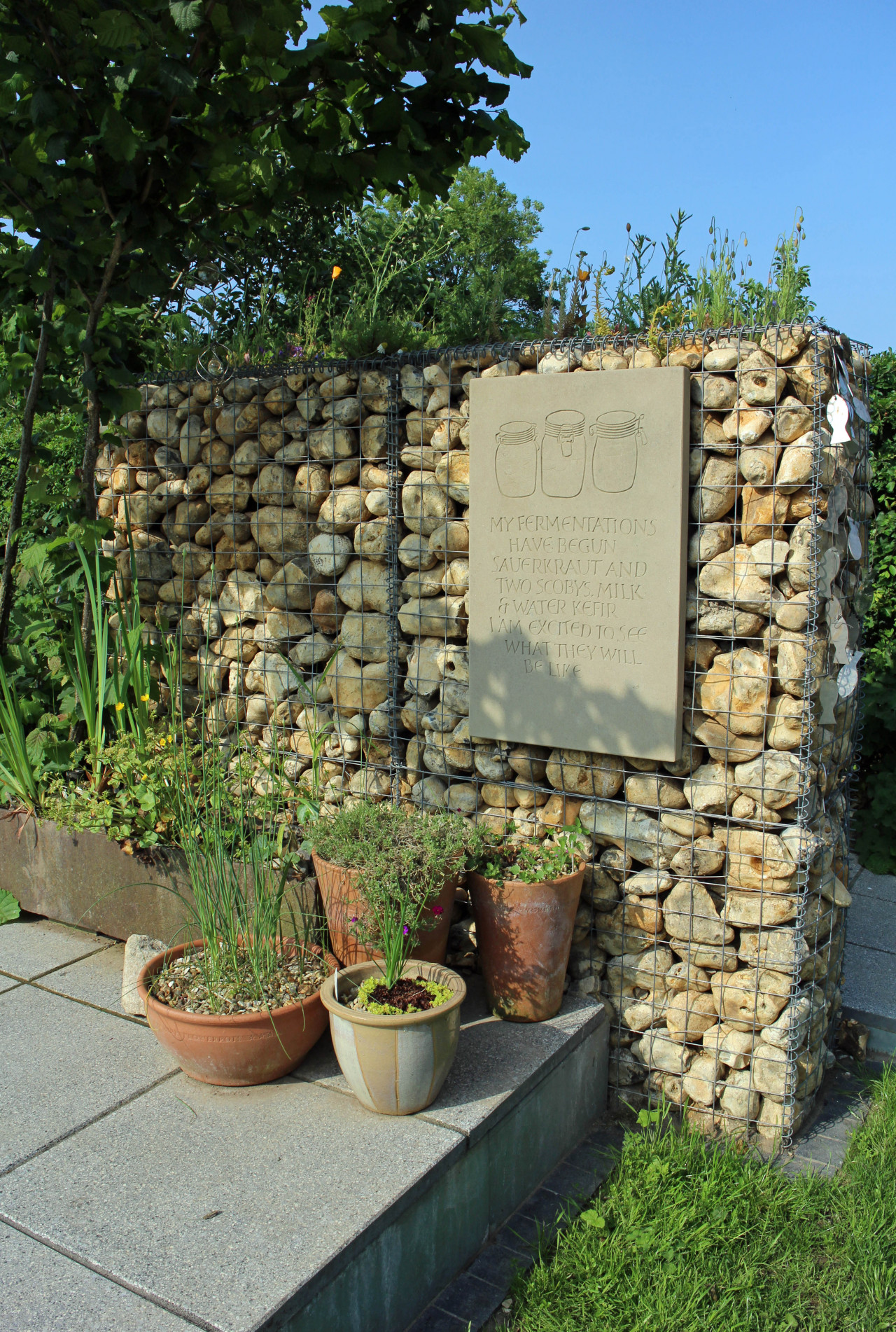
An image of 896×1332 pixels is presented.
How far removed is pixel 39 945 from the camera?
355cm

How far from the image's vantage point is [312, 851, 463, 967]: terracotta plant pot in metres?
2.86

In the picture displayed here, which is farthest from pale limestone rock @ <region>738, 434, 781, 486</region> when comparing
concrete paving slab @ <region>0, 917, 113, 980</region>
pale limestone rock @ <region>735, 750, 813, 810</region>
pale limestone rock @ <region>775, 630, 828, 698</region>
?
concrete paving slab @ <region>0, 917, 113, 980</region>

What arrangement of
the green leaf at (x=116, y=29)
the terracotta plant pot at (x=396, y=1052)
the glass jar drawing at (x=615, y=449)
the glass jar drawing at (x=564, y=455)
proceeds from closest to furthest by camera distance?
the terracotta plant pot at (x=396, y=1052) → the green leaf at (x=116, y=29) → the glass jar drawing at (x=615, y=449) → the glass jar drawing at (x=564, y=455)

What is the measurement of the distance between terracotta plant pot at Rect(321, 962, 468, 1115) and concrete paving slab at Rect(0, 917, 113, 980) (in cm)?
139

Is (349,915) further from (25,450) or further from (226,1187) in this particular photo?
(25,450)

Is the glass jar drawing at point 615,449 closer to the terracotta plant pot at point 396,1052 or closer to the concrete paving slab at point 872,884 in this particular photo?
the terracotta plant pot at point 396,1052

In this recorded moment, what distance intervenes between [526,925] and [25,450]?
2.60 metres

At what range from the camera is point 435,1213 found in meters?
2.31

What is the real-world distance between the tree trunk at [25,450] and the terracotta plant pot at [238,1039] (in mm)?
1924

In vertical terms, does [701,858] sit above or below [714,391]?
below

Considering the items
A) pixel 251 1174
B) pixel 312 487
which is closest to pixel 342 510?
pixel 312 487

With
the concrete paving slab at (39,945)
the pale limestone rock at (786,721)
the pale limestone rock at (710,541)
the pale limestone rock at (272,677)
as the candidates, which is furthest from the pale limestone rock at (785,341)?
the concrete paving slab at (39,945)

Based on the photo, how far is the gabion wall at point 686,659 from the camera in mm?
2760

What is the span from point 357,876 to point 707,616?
127 centimetres
